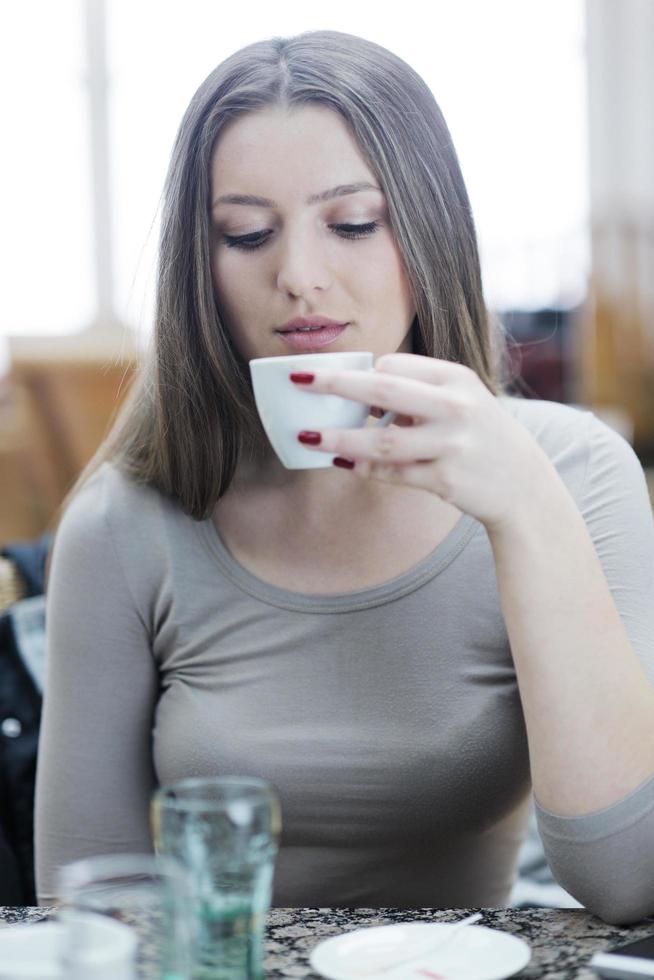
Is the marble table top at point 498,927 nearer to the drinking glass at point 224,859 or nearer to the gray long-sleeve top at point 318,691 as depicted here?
the drinking glass at point 224,859

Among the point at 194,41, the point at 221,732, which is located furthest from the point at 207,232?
the point at 194,41

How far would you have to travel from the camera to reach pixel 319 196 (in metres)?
1.06

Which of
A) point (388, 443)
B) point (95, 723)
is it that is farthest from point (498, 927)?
point (95, 723)

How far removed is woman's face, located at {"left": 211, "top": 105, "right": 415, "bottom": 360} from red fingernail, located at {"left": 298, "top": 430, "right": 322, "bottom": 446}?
233 mm

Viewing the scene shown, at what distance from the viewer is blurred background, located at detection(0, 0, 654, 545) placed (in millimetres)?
5805

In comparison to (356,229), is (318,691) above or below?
below

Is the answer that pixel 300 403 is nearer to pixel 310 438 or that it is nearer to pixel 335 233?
pixel 310 438

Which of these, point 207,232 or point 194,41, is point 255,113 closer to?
point 207,232

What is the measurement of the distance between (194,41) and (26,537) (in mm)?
3490

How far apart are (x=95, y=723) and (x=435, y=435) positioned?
1.82 ft

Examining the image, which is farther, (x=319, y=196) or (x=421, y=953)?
(x=319, y=196)

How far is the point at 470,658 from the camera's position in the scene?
1.12 metres

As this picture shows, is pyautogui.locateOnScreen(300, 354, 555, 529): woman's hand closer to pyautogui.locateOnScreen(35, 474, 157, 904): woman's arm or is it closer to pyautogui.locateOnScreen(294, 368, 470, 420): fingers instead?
pyautogui.locateOnScreen(294, 368, 470, 420): fingers

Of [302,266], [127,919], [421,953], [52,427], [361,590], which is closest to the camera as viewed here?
[127,919]
